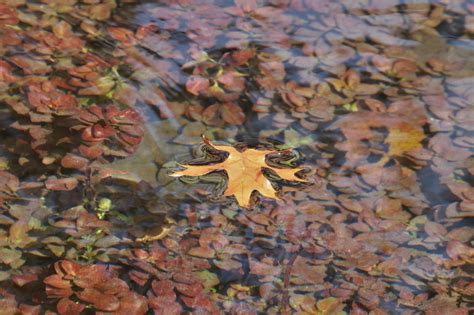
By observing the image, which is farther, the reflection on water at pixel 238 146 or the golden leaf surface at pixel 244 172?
the golden leaf surface at pixel 244 172

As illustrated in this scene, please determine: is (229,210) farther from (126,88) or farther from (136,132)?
(126,88)

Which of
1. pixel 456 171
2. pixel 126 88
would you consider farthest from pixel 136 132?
pixel 456 171

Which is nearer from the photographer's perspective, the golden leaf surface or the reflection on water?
the reflection on water

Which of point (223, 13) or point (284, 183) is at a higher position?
point (223, 13)

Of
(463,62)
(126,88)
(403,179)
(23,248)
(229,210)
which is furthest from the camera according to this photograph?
(463,62)

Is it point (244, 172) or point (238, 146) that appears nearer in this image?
point (244, 172)
